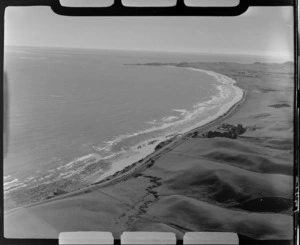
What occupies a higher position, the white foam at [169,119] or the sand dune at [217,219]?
the white foam at [169,119]

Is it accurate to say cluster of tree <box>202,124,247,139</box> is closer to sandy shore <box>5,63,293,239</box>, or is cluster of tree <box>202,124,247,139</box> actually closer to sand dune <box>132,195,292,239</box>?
sandy shore <box>5,63,293,239</box>

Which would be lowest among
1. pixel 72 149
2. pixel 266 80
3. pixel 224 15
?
pixel 72 149

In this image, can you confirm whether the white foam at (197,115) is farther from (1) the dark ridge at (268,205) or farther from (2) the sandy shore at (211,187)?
(1) the dark ridge at (268,205)

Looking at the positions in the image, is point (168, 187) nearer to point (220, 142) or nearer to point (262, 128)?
point (220, 142)

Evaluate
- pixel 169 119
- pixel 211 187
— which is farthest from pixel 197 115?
pixel 211 187

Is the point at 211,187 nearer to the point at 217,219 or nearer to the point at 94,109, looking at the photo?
the point at 217,219

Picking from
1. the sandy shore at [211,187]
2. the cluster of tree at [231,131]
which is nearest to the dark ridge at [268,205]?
the sandy shore at [211,187]

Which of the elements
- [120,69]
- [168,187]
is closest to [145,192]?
[168,187]

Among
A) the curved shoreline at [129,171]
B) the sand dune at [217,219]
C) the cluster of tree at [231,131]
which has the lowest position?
the sand dune at [217,219]
